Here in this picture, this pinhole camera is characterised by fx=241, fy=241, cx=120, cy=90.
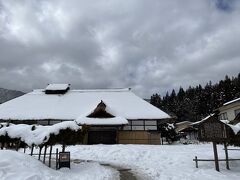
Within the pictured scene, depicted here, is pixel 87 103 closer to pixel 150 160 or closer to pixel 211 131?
pixel 150 160

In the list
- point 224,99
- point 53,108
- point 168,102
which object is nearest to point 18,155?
point 53,108

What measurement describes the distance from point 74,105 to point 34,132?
68.8ft

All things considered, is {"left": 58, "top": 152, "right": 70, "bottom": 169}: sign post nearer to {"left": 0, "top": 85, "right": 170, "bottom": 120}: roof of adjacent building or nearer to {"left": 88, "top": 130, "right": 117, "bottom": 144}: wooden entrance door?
{"left": 88, "top": 130, "right": 117, "bottom": 144}: wooden entrance door

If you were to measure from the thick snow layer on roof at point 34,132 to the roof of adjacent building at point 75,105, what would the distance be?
16.4 meters

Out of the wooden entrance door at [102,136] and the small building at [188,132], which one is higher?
the small building at [188,132]

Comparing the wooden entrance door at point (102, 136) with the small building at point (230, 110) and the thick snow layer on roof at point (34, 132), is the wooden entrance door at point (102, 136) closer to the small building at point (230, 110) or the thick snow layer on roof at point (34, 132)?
the thick snow layer on roof at point (34, 132)

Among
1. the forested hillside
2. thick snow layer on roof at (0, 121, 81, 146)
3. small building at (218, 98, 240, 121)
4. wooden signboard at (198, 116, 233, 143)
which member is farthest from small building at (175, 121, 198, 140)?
thick snow layer on roof at (0, 121, 81, 146)

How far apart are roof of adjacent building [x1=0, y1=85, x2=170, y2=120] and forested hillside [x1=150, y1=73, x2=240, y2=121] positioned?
31341mm

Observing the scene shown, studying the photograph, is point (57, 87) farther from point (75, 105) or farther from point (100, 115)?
point (100, 115)

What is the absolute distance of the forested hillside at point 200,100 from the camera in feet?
235

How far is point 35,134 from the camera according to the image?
13578 millimetres

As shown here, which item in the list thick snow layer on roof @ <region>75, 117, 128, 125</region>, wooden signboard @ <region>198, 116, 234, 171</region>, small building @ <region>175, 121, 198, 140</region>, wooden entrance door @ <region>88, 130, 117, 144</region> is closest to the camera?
wooden signboard @ <region>198, 116, 234, 171</region>

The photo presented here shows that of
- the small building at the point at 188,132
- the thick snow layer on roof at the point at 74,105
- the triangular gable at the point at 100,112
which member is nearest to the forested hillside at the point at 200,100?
the small building at the point at 188,132

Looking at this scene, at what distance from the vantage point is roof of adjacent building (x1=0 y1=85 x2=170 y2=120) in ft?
101
